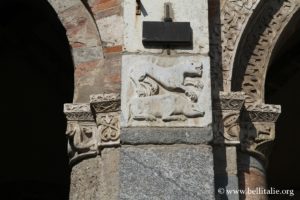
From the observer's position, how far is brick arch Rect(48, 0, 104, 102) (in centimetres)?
543

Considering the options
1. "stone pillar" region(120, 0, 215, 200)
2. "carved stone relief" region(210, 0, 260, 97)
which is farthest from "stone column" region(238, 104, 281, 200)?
"stone pillar" region(120, 0, 215, 200)

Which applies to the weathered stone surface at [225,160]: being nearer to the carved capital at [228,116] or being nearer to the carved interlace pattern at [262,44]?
the carved capital at [228,116]

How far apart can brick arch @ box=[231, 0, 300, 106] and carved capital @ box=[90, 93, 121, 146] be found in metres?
0.81

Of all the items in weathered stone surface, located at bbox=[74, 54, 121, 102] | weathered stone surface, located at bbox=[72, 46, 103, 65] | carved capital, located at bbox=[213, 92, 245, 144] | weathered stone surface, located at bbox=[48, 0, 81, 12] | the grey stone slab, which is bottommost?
the grey stone slab

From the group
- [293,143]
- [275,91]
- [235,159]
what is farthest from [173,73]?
[293,143]

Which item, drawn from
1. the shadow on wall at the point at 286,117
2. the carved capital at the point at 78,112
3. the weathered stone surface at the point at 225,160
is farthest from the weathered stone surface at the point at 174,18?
the shadow on wall at the point at 286,117

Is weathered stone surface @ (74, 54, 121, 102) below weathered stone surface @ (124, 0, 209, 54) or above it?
below

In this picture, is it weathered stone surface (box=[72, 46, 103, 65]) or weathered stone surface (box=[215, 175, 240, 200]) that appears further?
weathered stone surface (box=[72, 46, 103, 65])

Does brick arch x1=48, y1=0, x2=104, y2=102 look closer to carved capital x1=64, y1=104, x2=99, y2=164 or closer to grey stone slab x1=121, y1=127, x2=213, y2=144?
carved capital x1=64, y1=104, x2=99, y2=164

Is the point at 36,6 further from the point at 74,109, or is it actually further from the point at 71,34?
the point at 74,109

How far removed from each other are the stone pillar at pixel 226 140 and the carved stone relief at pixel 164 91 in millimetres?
218

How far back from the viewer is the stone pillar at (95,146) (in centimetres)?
505

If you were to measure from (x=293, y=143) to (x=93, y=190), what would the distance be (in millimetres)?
4152

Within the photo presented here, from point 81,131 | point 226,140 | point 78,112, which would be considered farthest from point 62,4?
point 226,140
